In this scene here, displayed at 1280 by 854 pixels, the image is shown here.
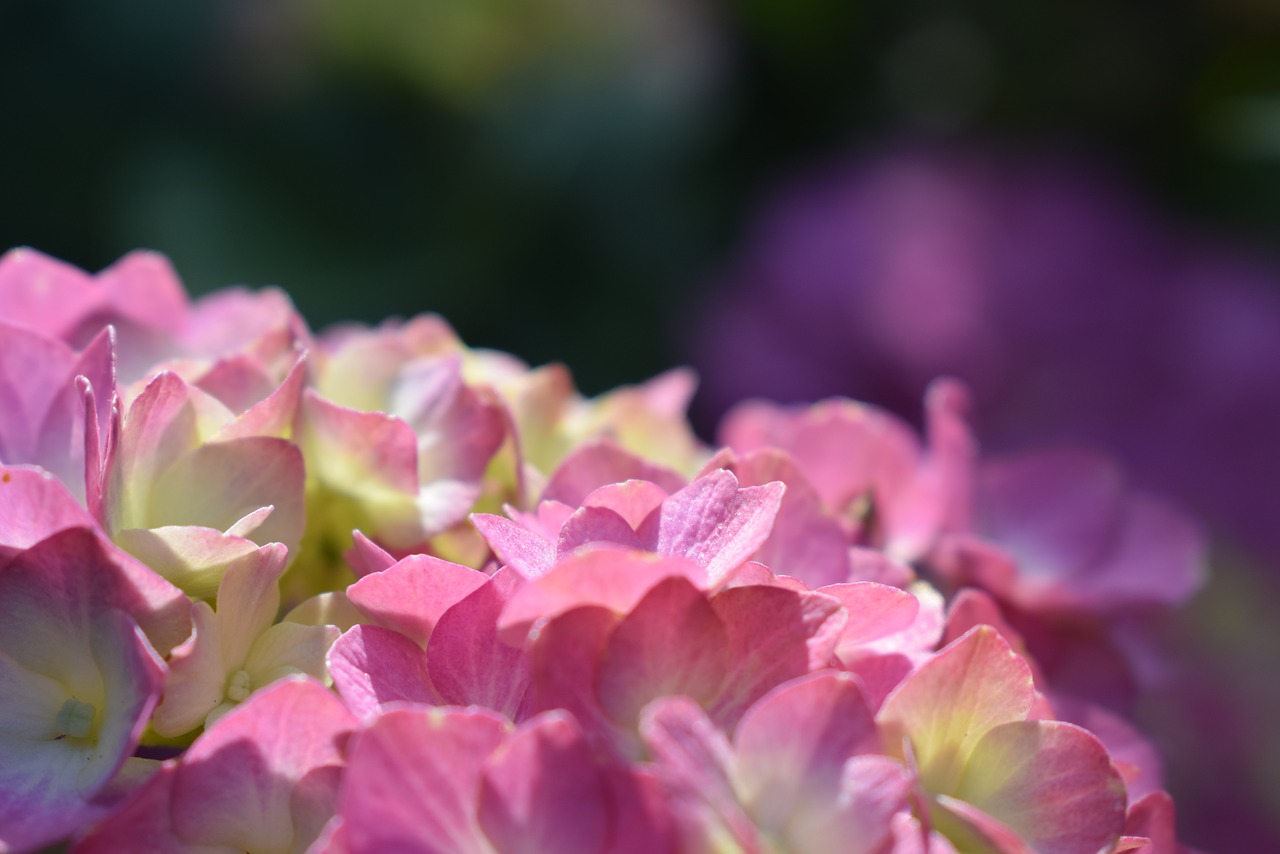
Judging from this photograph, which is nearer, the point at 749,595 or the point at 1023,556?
the point at 749,595

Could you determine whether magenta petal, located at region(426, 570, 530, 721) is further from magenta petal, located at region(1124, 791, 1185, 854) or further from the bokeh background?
the bokeh background

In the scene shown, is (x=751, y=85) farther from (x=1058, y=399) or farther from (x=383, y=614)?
(x=383, y=614)

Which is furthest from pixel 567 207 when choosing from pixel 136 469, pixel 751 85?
pixel 136 469

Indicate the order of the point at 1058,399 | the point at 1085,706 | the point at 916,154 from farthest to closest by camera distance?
1. the point at 916,154
2. the point at 1058,399
3. the point at 1085,706

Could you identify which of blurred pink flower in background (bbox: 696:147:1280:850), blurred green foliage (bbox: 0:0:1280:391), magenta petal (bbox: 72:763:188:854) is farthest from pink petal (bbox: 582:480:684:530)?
blurred green foliage (bbox: 0:0:1280:391)

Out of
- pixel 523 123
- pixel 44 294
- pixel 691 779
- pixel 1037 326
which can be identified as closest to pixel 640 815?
pixel 691 779

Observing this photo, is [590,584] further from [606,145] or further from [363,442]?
[606,145]
